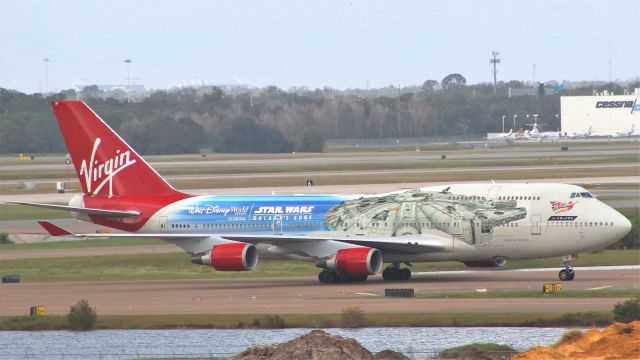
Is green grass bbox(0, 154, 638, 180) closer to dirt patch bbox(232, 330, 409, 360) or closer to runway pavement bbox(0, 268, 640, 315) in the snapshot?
runway pavement bbox(0, 268, 640, 315)

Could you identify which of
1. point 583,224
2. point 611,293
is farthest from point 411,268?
point 611,293

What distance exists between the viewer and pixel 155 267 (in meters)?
62.8

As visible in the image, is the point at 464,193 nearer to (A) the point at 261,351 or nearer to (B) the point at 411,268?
(B) the point at 411,268

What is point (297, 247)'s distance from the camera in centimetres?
5556

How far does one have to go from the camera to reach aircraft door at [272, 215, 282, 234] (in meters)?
57.5

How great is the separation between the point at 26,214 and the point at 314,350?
221ft

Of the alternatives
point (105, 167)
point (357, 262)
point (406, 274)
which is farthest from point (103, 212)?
point (406, 274)

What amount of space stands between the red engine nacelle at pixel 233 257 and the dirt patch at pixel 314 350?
22407 millimetres

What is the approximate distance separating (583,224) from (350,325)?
1452 cm

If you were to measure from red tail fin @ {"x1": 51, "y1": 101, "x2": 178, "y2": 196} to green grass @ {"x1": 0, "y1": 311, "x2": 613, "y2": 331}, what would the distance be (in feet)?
52.3

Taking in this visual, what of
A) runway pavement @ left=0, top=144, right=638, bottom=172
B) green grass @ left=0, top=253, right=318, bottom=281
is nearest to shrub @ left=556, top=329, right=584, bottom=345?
green grass @ left=0, top=253, right=318, bottom=281

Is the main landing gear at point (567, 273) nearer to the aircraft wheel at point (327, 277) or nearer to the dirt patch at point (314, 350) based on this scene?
the aircraft wheel at point (327, 277)

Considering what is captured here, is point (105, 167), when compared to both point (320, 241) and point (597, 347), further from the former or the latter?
point (597, 347)

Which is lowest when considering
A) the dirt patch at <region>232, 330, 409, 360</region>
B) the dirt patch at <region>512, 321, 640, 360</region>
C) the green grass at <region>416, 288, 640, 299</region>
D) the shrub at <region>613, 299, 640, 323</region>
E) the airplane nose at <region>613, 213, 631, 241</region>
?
the green grass at <region>416, 288, 640, 299</region>
